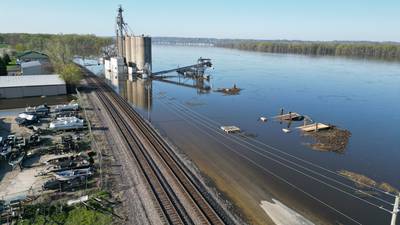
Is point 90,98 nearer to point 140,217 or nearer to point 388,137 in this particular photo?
point 140,217

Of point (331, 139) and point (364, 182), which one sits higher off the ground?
Answer: point (331, 139)

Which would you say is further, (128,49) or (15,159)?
(128,49)

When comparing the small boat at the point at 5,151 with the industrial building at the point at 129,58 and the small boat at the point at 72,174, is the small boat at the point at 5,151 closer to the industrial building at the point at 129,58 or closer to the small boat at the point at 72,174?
the small boat at the point at 72,174

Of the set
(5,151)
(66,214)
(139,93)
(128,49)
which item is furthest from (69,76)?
(66,214)

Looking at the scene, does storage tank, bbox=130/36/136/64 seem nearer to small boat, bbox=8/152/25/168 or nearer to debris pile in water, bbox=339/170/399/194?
small boat, bbox=8/152/25/168

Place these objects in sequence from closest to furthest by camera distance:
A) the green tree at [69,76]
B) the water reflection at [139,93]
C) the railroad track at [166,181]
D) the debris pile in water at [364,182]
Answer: the railroad track at [166,181] → the debris pile in water at [364,182] → the water reflection at [139,93] → the green tree at [69,76]

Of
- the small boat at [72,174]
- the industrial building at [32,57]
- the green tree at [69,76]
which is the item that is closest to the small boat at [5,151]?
the small boat at [72,174]

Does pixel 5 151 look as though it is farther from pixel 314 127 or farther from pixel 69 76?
pixel 314 127
